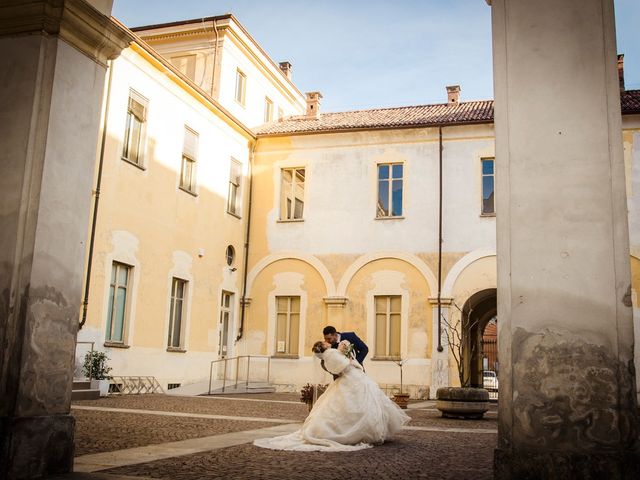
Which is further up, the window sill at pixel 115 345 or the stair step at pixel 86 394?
the window sill at pixel 115 345

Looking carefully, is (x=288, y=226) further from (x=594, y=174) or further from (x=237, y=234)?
(x=594, y=174)

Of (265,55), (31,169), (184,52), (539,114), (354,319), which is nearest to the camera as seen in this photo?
(539,114)

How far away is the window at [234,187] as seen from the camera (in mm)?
22984

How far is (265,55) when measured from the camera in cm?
2883

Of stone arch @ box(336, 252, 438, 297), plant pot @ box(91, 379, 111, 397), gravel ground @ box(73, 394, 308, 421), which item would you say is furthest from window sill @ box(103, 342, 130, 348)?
stone arch @ box(336, 252, 438, 297)

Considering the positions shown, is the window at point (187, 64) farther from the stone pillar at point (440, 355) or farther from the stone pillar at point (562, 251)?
the stone pillar at point (562, 251)

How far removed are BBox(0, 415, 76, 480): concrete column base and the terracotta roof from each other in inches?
720

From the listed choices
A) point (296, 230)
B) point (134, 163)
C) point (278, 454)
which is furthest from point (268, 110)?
point (278, 454)

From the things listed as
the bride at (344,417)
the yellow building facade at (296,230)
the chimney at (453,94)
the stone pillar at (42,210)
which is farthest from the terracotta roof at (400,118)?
the stone pillar at (42,210)

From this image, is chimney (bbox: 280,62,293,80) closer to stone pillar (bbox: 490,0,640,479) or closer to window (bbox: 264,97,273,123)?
window (bbox: 264,97,273,123)

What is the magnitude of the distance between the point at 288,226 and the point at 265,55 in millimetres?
9115

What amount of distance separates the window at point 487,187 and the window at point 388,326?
13.1 ft

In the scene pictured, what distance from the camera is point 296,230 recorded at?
2334 cm

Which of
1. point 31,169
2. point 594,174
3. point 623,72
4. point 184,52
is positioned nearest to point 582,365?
point 594,174
